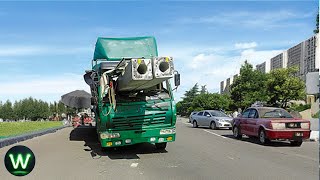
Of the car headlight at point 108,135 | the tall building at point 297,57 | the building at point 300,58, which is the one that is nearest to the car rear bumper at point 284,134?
the car headlight at point 108,135

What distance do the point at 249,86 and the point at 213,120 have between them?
866 inches

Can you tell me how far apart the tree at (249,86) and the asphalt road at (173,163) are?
32.8 meters

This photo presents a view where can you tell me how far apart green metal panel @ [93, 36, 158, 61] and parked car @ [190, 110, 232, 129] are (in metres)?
14.2

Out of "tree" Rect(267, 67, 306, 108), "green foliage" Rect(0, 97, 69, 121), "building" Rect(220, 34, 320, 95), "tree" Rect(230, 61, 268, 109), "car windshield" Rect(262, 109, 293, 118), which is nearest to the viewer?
"car windshield" Rect(262, 109, 293, 118)

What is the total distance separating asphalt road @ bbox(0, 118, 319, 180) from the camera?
350 inches

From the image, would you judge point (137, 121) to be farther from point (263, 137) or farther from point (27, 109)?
point (27, 109)

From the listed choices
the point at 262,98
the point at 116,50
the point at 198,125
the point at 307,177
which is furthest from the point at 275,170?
the point at 262,98

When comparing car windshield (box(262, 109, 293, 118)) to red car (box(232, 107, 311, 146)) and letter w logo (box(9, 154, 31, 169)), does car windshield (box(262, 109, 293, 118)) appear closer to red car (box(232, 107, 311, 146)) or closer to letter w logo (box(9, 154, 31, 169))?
red car (box(232, 107, 311, 146))

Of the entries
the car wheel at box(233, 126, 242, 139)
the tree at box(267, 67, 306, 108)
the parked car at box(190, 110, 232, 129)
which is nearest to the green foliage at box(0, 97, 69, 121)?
the tree at box(267, 67, 306, 108)

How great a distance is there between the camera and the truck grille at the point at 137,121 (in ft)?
39.5

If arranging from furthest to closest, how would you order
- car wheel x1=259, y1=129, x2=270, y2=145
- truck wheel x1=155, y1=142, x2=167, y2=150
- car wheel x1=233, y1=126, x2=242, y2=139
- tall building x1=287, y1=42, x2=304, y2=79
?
tall building x1=287, y1=42, x2=304, y2=79, car wheel x1=233, y1=126, x2=242, y2=139, car wheel x1=259, y1=129, x2=270, y2=145, truck wheel x1=155, y1=142, x2=167, y2=150

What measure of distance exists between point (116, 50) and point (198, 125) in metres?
17.9

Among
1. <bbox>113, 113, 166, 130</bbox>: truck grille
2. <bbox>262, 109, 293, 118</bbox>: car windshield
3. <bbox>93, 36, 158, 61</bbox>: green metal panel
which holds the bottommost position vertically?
<bbox>113, 113, 166, 130</bbox>: truck grille

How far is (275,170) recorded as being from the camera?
9.65m
